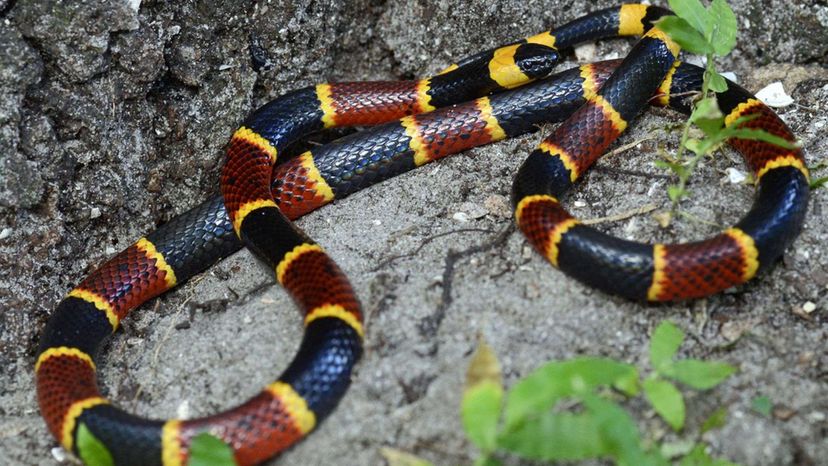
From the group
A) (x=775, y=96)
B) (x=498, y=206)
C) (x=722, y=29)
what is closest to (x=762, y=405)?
(x=498, y=206)

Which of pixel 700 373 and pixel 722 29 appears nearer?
pixel 700 373

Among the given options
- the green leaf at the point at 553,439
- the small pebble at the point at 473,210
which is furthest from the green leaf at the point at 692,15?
the green leaf at the point at 553,439

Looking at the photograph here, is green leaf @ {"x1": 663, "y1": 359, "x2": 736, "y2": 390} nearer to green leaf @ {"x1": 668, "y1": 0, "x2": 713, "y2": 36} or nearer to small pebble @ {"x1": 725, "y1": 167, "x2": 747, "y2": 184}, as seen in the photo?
small pebble @ {"x1": 725, "y1": 167, "x2": 747, "y2": 184}

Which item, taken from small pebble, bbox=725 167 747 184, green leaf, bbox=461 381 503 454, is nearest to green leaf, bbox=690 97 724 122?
small pebble, bbox=725 167 747 184

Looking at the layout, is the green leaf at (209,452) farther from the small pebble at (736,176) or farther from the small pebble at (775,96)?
the small pebble at (775,96)

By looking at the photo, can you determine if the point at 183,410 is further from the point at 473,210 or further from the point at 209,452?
the point at 473,210
